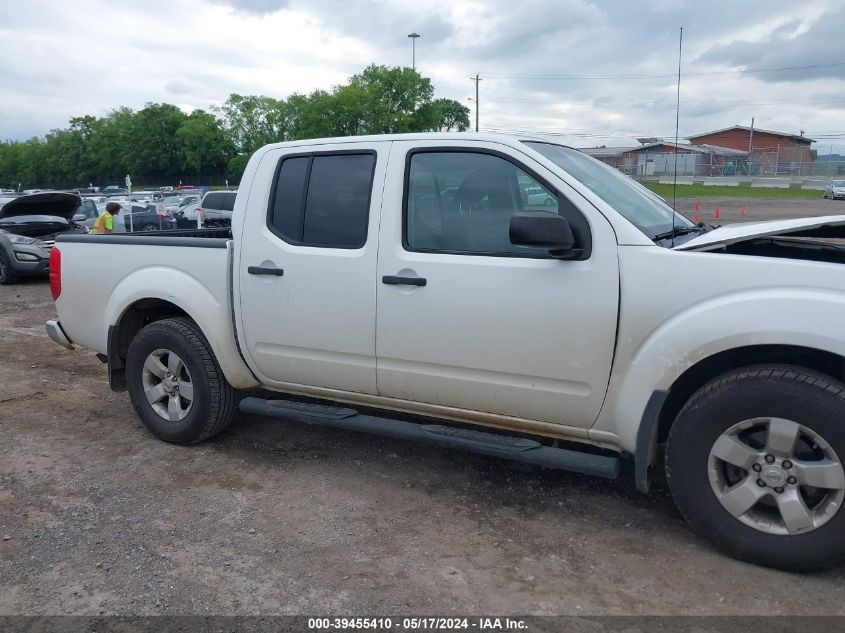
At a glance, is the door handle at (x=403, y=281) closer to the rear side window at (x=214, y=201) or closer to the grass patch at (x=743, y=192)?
the rear side window at (x=214, y=201)

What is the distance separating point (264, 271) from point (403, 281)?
938 mm

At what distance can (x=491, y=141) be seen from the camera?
3.74 metres

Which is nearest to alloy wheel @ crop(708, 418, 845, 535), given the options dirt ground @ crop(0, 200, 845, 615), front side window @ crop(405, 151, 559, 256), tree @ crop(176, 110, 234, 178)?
dirt ground @ crop(0, 200, 845, 615)

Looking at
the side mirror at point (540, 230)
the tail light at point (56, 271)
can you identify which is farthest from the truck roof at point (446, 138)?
the tail light at point (56, 271)

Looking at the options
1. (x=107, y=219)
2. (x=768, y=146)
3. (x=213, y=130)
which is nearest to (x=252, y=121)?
(x=213, y=130)

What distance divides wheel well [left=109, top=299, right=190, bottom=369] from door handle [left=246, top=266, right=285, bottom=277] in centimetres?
76

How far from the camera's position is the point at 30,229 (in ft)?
43.9

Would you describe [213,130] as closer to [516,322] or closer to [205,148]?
[205,148]

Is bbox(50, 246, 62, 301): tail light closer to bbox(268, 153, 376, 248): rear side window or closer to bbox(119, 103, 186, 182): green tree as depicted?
bbox(268, 153, 376, 248): rear side window

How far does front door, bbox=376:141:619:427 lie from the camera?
11.1 ft

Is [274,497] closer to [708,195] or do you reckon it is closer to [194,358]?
[194,358]

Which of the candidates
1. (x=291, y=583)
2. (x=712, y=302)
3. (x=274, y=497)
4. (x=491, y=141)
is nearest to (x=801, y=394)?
(x=712, y=302)

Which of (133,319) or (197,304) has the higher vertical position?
(197,304)

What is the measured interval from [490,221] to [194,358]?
81.9 inches
